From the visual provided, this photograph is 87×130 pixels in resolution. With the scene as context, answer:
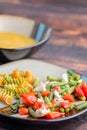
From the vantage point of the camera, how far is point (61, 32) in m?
2.11

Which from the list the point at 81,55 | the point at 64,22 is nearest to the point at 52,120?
the point at 81,55

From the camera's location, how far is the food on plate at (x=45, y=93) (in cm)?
124

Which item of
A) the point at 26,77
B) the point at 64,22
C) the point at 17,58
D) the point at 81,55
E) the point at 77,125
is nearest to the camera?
the point at 77,125

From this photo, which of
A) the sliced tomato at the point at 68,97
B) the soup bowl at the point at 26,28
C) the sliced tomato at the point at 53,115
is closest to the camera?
the sliced tomato at the point at 53,115

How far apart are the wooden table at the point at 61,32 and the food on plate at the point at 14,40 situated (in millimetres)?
81

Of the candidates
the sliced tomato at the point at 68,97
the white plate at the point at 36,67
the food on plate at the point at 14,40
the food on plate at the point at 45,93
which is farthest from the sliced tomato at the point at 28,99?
the food on plate at the point at 14,40

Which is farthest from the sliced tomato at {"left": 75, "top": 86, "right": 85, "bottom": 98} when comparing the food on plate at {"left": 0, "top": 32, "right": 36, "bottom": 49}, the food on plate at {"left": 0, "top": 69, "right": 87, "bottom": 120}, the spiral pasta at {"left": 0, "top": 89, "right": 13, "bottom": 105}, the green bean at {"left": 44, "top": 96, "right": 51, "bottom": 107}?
the food on plate at {"left": 0, "top": 32, "right": 36, "bottom": 49}

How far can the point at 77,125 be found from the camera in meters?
1.29

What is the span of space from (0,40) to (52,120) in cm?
58

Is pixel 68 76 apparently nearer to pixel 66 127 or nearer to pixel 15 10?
pixel 66 127

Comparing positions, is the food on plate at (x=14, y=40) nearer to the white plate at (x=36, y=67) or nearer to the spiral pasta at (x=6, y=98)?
the white plate at (x=36, y=67)

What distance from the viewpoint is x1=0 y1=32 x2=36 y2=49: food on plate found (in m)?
1.62

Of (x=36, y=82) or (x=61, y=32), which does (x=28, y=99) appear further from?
(x=61, y=32)

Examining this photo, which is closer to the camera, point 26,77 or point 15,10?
point 26,77
